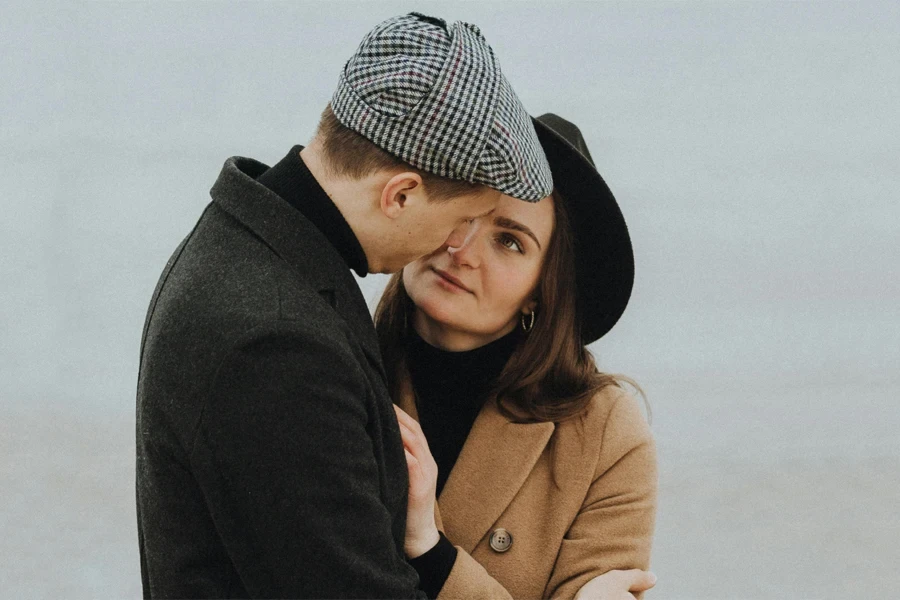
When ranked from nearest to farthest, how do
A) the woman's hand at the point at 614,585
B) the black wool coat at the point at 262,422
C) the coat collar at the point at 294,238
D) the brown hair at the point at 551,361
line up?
the black wool coat at the point at 262,422 → the coat collar at the point at 294,238 → the woman's hand at the point at 614,585 → the brown hair at the point at 551,361

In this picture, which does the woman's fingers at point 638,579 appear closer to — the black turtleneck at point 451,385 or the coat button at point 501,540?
the coat button at point 501,540

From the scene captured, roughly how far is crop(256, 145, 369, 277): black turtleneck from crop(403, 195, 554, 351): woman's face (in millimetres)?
548

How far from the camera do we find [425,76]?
1.48m

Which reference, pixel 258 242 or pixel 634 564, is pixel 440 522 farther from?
pixel 258 242

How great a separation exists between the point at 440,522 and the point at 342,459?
71 centimetres

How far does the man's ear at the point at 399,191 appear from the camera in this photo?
1.50 meters

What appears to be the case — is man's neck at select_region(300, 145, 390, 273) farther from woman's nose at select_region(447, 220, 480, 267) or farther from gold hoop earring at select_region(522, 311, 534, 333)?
gold hoop earring at select_region(522, 311, 534, 333)

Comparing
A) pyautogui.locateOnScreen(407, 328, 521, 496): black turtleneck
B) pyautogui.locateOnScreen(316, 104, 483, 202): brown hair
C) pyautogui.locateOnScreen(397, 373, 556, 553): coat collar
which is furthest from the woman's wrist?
pyautogui.locateOnScreen(316, 104, 483, 202): brown hair

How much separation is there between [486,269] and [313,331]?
2.48 ft

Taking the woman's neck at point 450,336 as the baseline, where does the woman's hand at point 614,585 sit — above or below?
below

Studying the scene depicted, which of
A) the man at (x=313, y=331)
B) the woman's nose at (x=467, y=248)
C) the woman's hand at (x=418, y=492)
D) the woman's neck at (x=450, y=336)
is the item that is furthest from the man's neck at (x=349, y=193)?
the woman's neck at (x=450, y=336)

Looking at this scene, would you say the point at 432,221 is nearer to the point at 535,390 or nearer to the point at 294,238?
the point at 294,238

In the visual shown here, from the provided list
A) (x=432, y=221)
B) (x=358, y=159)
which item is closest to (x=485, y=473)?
(x=432, y=221)

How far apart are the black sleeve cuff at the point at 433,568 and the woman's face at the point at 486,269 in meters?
0.47
